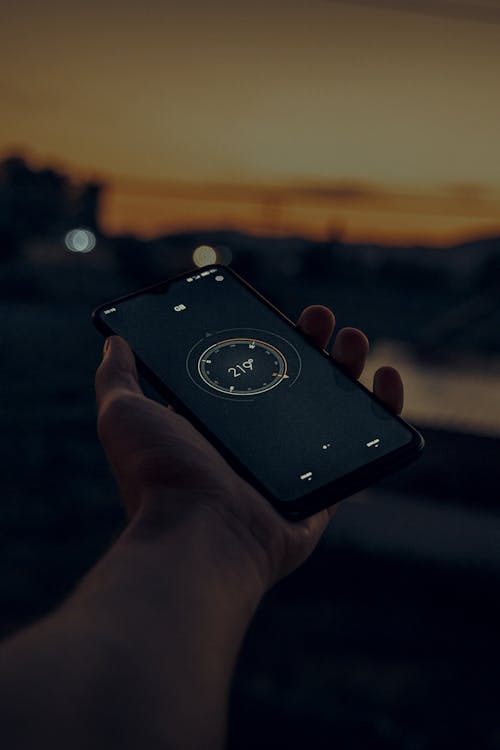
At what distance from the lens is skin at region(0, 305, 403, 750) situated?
1026 millimetres

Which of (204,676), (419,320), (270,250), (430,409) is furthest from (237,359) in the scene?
(270,250)

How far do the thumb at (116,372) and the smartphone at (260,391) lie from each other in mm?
109

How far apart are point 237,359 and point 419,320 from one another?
15.7 m

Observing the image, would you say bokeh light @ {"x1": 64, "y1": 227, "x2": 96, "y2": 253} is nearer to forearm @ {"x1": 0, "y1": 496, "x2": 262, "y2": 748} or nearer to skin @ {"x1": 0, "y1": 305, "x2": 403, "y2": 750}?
skin @ {"x1": 0, "y1": 305, "x2": 403, "y2": 750}

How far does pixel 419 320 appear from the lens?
17.5m

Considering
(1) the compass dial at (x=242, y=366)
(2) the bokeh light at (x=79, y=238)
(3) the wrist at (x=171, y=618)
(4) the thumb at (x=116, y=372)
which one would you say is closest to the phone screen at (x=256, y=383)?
(1) the compass dial at (x=242, y=366)

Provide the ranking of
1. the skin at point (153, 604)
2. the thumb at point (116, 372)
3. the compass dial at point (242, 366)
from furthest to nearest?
the compass dial at point (242, 366) < the thumb at point (116, 372) < the skin at point (153, 604)

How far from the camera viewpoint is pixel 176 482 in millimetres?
1703

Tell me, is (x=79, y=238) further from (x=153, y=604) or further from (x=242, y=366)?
(x=153, y=604)

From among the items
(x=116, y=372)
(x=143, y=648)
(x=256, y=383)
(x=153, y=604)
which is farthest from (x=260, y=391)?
(x=143, y=648)

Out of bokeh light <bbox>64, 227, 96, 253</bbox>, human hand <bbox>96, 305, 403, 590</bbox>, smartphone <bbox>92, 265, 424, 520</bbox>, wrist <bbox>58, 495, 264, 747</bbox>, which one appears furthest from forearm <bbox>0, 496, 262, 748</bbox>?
bokeh light <bbox>64, 227, 96, 253</bbox>

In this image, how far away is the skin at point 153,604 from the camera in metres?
1.03

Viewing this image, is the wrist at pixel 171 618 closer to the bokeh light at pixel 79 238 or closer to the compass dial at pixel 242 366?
the compass dial at pixel 242 366

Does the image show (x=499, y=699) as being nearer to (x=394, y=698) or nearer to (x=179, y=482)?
(x=394, y=698)
